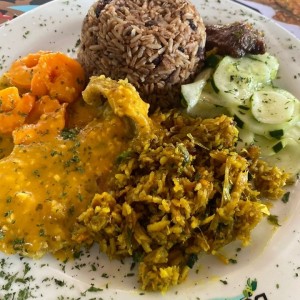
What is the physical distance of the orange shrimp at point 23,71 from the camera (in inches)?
140

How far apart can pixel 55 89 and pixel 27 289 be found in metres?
1.47

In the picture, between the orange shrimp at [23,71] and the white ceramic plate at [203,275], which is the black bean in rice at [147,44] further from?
the white ceramic plate at [203,275]

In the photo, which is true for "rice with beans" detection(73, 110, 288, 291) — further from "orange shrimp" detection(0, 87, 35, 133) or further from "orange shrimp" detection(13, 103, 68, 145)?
"orange shrimp" detection(0, 87, 35, 133)

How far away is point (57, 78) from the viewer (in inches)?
137

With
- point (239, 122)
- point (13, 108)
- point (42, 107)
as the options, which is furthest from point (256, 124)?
point (13, 108)

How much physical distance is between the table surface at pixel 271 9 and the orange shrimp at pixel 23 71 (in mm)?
1151

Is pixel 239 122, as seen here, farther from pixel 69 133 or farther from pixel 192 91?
pixel 69 133

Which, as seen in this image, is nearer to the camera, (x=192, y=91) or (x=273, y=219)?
(x=273, y=219)

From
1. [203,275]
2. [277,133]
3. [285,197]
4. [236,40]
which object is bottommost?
[203,275]

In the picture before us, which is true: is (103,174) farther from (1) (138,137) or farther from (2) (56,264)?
(2) (56,264)

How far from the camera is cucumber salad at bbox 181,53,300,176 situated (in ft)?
10.9

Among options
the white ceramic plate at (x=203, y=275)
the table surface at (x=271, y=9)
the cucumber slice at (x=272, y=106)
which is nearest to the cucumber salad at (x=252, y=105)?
the cucumber slice at (x=272, y=106)

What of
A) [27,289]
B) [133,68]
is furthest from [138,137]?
[27,289]

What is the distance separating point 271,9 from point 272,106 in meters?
1.84
